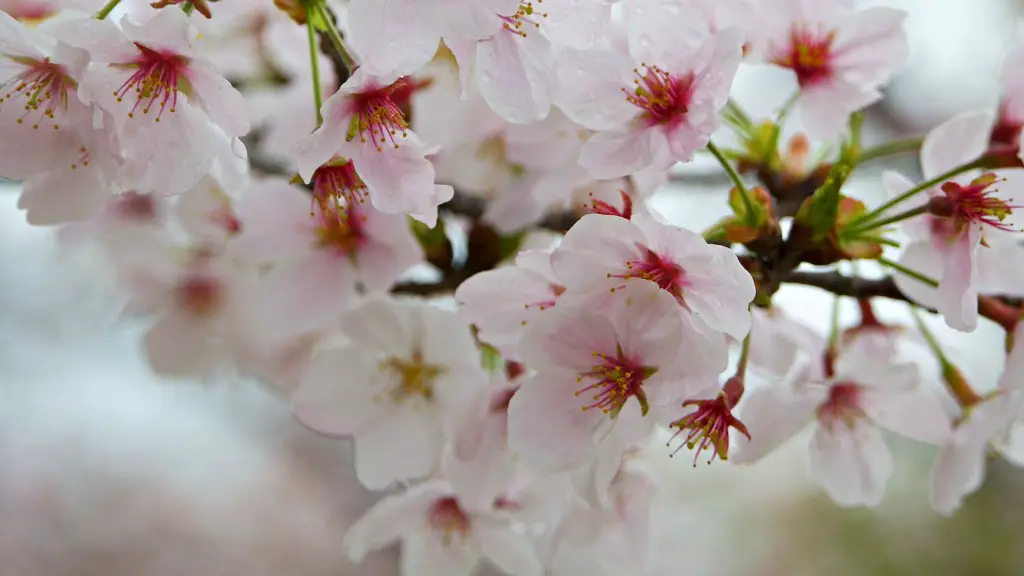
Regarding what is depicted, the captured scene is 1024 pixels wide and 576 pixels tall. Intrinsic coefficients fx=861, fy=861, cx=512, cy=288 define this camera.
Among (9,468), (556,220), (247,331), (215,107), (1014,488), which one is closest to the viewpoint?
(215,107)

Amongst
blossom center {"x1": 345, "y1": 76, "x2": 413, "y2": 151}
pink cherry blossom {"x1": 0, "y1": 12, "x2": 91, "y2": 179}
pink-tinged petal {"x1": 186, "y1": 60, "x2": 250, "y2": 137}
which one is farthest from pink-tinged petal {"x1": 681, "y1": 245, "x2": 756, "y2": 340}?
pink cherry blossom {"x1": 0, "y1": 12, "x2": 91, "y2": 179}

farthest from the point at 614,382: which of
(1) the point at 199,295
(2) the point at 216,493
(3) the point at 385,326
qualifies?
(2) the point at 216,493

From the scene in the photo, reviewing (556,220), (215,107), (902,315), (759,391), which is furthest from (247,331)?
(902,315)

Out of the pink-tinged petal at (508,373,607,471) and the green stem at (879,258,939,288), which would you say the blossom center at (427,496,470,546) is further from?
the green stem at (879,258,939,288)

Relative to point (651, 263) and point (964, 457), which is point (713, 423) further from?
point (964, 457)

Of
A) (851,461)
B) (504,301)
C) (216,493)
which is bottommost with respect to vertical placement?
(216,493)

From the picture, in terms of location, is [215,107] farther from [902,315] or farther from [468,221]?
[902,315]
